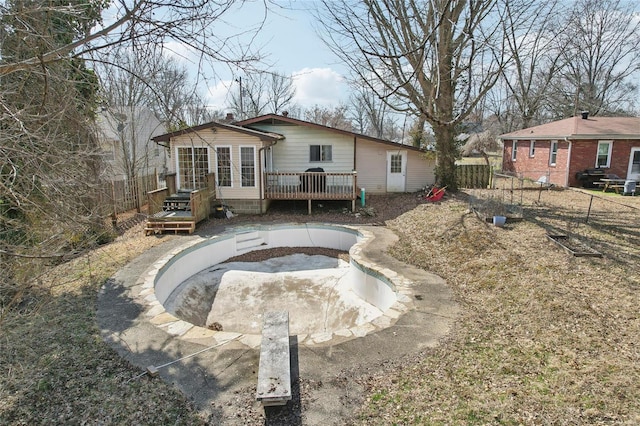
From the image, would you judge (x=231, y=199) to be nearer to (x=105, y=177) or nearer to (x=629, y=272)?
(x=105, y=177)

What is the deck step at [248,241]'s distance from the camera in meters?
11.1

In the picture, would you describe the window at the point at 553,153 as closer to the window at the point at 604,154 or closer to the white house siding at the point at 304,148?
the window at the point at 604,154

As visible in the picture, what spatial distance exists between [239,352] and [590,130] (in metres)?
19.9

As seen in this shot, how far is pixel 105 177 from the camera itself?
5.17 metres

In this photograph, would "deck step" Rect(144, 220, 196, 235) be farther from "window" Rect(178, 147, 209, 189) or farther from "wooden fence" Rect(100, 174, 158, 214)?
"wooden fence" Rect(100, 174, 158, 214)

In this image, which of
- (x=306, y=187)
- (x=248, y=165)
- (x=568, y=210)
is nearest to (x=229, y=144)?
(x=248, y=165)

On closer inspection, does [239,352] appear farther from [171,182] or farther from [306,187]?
[306,187]

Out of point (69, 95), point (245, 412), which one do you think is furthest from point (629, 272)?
point (69, 95)

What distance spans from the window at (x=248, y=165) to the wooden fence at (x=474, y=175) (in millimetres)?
10640

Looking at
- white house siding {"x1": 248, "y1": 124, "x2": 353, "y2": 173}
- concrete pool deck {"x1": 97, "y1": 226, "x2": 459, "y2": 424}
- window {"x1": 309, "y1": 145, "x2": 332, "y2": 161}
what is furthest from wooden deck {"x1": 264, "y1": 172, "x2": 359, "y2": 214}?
concrete pool deck {"x1": 97, "y1": 226, "x2": 459, "y2": 424}

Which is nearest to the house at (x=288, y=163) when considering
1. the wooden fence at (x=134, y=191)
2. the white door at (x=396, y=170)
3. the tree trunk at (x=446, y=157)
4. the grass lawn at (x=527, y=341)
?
the white door at (x=396, y=170)

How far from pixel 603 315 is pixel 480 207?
6.06 m

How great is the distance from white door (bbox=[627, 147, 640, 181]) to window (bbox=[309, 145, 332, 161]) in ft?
46.7

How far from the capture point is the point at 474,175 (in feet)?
61.3
